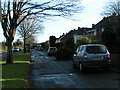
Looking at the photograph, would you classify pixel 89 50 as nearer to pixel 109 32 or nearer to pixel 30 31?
pixel 109 32

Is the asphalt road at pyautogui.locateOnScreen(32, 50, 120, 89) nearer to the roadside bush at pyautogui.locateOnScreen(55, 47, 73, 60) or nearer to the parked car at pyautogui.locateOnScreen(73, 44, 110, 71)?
the parked car at pyautogui.locateOnScreen(73, 44, 110, 71)

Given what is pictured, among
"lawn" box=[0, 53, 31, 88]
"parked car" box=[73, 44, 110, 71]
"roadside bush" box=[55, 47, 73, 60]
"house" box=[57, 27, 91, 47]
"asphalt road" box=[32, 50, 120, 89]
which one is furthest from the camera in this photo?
"house" box=[57, 27, 91, 47]

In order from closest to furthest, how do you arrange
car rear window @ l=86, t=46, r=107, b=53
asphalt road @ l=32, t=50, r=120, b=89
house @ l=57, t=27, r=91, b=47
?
asphalt road @ l=32, t=50, r=120, b=89, car rear window @ l=86, t=46, r=107, b=53, house @ l=57, t=27, r=91, b=47

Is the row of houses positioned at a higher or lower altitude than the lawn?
higher

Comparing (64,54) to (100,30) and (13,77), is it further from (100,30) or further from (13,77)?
(100,30)

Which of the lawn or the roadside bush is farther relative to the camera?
the roadside bush

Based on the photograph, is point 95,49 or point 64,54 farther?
point 64,54

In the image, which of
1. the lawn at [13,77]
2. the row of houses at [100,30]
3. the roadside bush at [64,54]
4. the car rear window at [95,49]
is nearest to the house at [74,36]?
the row of houses at [100,30]

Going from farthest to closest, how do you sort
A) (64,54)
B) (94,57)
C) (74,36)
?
(74,36), (64,54), (94,57)

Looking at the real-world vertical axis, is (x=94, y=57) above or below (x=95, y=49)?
below

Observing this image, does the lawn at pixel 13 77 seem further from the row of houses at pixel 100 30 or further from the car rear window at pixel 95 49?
the row of houses at pixel 100 30

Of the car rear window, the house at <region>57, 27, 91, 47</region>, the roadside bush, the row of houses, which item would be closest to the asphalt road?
the car rear window

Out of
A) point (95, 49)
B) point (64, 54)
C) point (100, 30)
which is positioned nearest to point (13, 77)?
point (95, 49)

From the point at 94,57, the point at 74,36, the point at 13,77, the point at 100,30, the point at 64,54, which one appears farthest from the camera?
the point at 100,30
